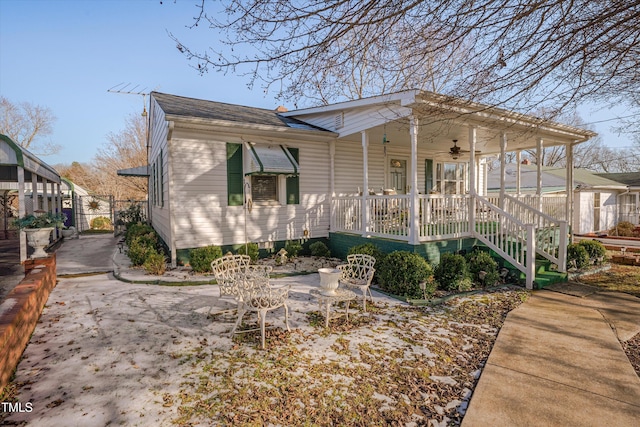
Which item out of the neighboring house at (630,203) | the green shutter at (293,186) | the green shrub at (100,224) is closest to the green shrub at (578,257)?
the green shutter at (293,186)

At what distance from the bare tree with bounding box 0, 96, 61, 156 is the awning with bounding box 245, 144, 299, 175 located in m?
30.4

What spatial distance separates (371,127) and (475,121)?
8.22ft

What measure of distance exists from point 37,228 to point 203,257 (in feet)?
12.0

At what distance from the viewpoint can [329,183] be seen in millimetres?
10242

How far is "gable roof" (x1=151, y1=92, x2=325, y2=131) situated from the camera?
829 cm

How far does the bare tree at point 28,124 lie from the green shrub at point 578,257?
3728 cm

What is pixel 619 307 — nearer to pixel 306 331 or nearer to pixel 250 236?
pixel 306 331

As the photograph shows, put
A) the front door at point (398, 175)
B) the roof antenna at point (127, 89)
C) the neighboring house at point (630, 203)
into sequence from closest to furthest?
the front door at point (398, 175), the roof antenna at point (127, 89), the neighboring house at point (630, 203)

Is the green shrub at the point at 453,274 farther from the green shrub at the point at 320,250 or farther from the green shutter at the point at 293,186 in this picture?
the green shutter at the point at 293,186

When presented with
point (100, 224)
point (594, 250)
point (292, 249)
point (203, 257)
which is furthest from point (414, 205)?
point (100, 224)

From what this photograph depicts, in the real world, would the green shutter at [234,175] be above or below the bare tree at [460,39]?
below

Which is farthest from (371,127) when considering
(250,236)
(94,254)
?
(94,254)

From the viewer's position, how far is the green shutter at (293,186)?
9484mm

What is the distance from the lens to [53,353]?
3.82 meters
